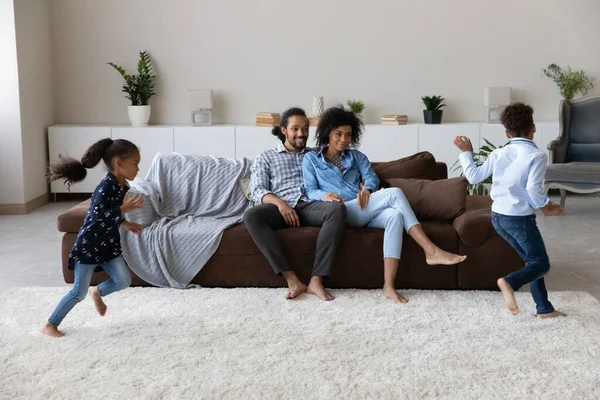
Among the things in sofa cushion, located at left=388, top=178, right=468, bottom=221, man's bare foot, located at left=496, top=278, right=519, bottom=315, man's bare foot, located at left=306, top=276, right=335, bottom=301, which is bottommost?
man's bare foot, located at left=306, top=276, right=335, bottom=301

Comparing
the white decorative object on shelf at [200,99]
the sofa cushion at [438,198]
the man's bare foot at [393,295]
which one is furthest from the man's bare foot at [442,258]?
the white decorative object on shelf at [200,99]

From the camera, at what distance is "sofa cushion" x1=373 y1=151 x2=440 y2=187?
5219 mm

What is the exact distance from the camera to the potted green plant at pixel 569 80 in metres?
8.01

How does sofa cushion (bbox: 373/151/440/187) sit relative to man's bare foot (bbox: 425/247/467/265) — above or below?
above

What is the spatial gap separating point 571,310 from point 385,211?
1096 mm

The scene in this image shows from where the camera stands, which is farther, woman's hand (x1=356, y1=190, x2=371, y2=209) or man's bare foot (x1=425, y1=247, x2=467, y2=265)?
woman's hand (x1=356, y1=190, x2=371, y2=209)

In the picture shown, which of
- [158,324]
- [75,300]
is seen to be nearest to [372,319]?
[158,324]

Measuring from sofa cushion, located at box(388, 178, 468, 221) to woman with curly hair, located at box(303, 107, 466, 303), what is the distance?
8.5 inches

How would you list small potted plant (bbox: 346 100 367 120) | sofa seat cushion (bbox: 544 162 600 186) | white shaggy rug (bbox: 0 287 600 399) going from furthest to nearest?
small potted plant (bbox: 346 100 367 120), sofa seat cushion (bbox: 544 162 600 186), white shaggy rug (bbox: 0 287 600 399)

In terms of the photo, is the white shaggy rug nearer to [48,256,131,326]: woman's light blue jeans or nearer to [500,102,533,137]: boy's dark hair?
[48,256,131,326]: woman's light blue jeans

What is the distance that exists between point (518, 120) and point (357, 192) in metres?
1.18

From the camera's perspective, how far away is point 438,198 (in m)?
4.84

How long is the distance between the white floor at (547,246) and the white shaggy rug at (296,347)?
46cm

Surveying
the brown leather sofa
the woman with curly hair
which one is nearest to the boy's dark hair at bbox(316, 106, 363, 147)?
the woman with curly hair
